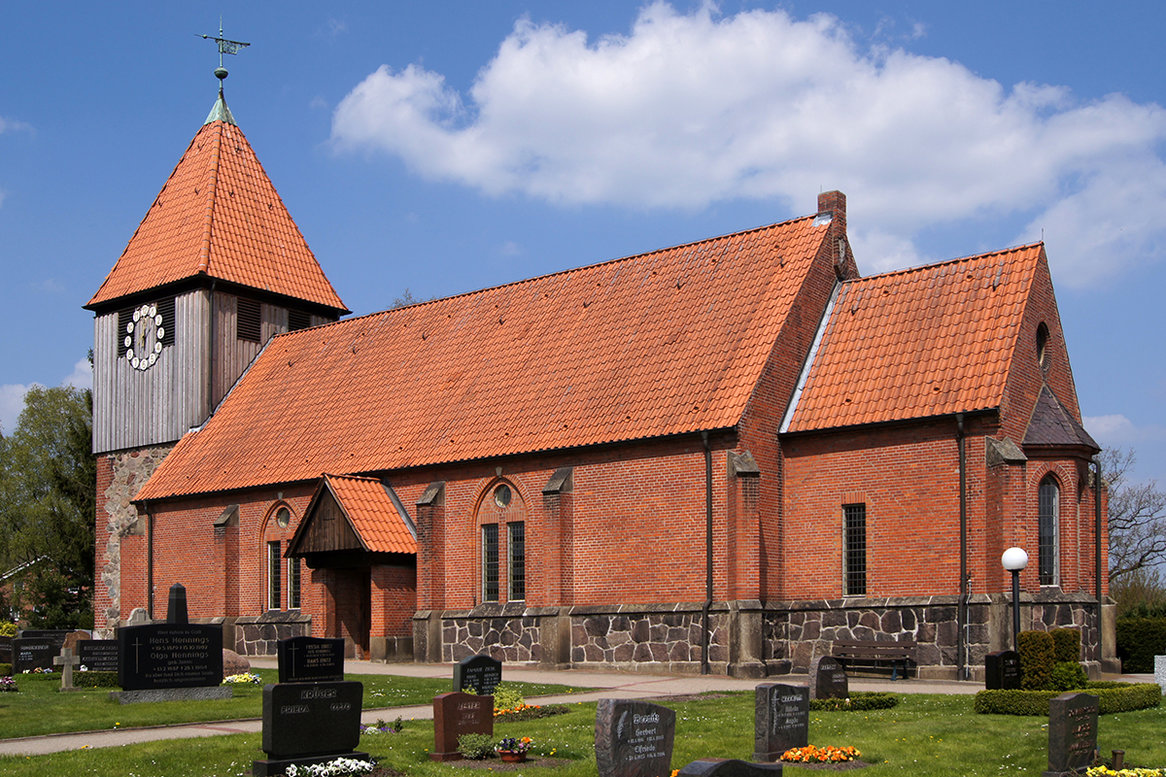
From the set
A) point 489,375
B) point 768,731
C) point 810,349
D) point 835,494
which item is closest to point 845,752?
point 768,731

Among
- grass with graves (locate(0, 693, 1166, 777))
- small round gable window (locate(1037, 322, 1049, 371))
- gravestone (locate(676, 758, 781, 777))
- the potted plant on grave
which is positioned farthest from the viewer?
small round gable window (locate(1037, 322, 1049, 371))

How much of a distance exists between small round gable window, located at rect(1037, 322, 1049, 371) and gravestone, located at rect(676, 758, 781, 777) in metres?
19.7

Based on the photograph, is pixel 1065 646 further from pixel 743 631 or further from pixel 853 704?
pixel 743 631

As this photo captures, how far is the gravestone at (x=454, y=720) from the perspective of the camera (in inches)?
571

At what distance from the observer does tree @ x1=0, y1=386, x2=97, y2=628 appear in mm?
50031

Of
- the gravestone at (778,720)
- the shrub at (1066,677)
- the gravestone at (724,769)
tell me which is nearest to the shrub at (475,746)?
the gravestone at (778,720)

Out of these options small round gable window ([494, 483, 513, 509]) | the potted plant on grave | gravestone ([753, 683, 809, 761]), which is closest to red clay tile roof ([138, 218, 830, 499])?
small round gable window ([494, 483, 513, 509])

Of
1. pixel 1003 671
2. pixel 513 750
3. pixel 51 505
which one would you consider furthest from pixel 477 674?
pixel 51 505

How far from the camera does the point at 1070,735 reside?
13500 millimetres

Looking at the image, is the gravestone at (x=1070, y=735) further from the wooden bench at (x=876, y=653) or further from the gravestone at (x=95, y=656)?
the gravestone at (x=95, y=656)

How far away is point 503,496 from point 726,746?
15.9 metres

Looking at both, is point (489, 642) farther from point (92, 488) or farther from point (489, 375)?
point (92, 488)

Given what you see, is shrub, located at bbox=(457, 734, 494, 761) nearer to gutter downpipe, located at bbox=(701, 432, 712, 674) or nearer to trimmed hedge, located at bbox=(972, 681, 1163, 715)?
trimmed hedge, located at bbox=(972, 681, 1163, 715)

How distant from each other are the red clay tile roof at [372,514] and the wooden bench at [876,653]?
36.6 ft
